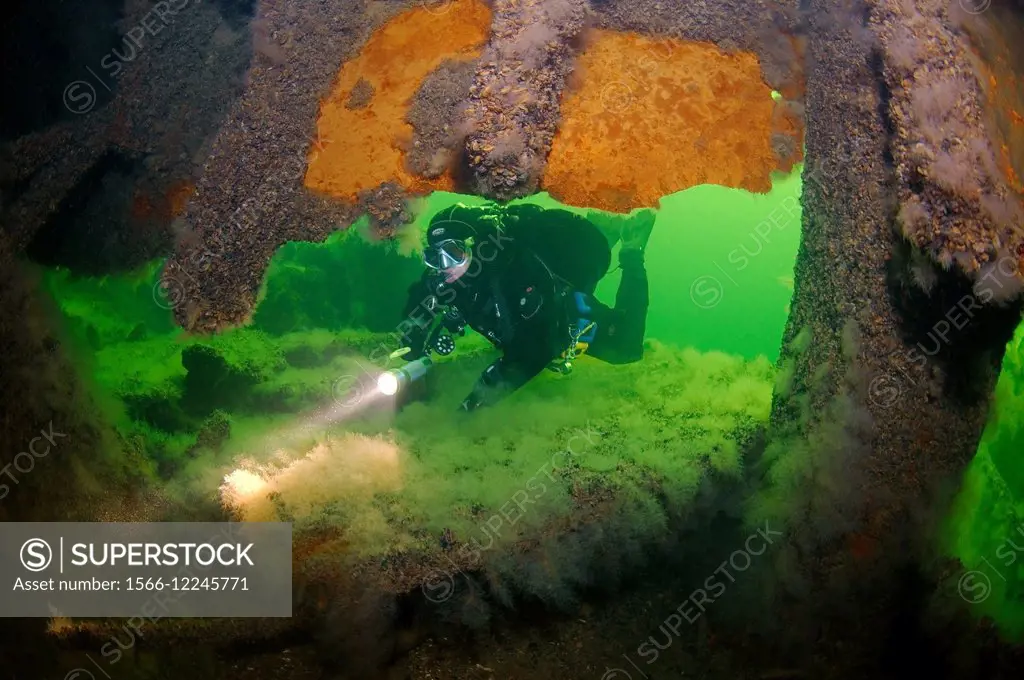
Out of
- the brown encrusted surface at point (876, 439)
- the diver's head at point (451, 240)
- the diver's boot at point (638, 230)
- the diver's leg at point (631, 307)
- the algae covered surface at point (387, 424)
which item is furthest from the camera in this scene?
the diver's leg at point (631, 307)

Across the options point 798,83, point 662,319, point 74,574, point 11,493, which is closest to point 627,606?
point 662,319

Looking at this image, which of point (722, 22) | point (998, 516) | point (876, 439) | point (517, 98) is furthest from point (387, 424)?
point (722, 22)

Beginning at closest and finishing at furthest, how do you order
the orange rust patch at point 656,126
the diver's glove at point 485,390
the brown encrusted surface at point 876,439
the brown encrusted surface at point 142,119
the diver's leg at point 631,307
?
the brown encrusted surface at point 876,439
the brown encrusted surface at point 142,119
the diver's glove at point 485,390
the orange rust patch at point 656,126
the diver's leg at point 631,307

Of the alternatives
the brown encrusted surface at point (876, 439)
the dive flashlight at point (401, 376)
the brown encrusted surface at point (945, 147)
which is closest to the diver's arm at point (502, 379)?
the dive flashlight at point (401, 376)

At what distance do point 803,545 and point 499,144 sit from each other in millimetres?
3709

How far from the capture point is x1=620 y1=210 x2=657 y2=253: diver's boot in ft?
16.7

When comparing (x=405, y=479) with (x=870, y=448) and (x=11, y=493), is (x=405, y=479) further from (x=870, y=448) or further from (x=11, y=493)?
(x=870, y=448)

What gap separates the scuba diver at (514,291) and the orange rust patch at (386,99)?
585 millimetres

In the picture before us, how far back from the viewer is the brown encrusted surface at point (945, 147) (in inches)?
121

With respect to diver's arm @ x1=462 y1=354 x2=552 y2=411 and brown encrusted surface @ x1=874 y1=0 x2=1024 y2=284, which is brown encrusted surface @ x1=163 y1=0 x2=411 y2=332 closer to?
diver's arm @ x1=462 y1=354 x2=552 y2=411

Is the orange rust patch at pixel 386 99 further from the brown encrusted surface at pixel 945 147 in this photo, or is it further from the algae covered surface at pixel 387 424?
the brown encrusted surface at pixel 945 147

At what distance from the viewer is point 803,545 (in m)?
3.34

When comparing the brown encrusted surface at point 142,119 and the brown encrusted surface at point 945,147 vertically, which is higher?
the brown encrusted surface at point 945,147

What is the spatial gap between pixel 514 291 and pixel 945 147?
3125 millimetres
